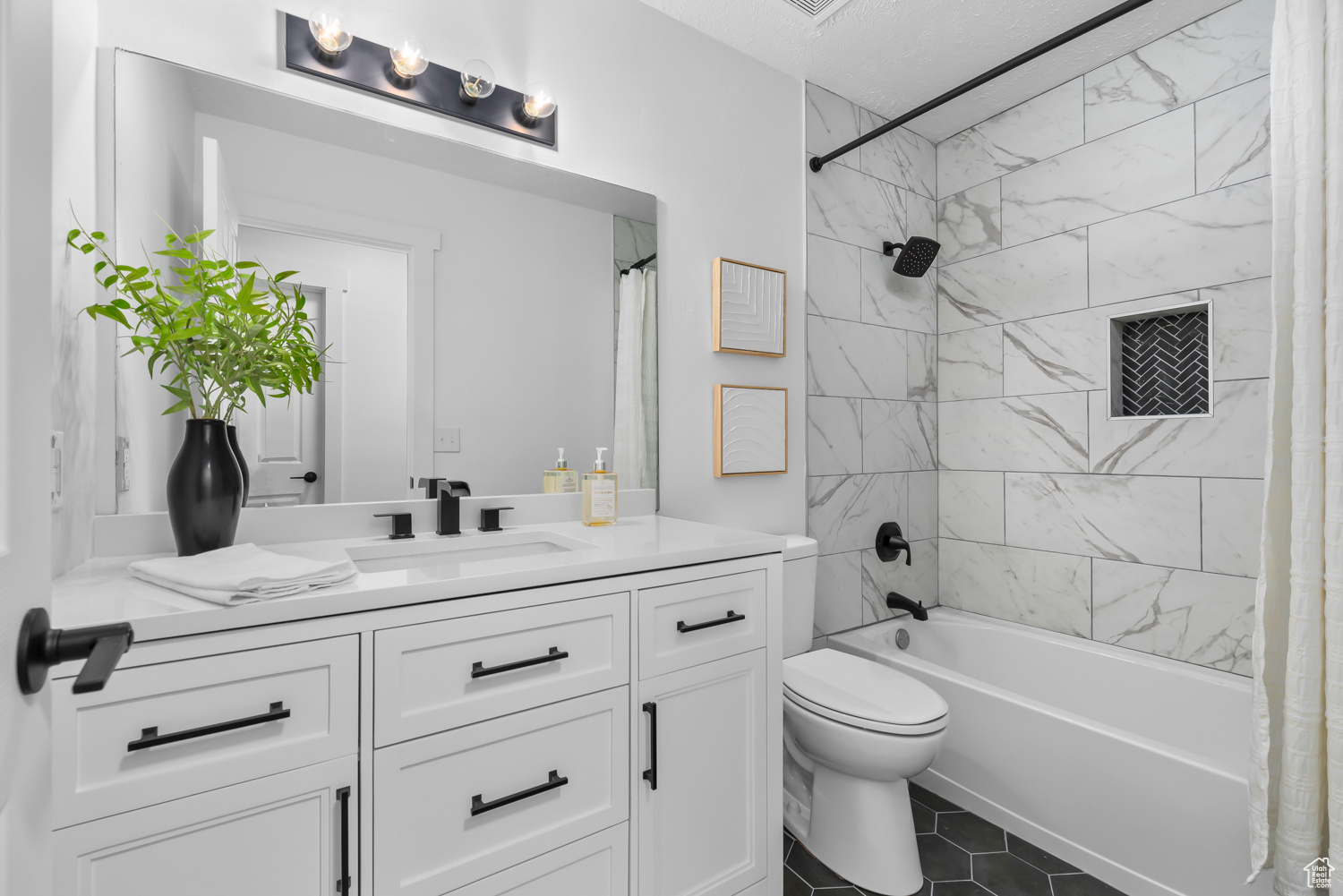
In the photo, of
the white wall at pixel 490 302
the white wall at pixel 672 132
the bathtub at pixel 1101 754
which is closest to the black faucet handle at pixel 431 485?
the white wall at pixel 490 302

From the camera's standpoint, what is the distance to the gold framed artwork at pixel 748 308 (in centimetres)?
204

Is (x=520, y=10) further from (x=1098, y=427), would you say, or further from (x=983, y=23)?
(x=1098, y=427)

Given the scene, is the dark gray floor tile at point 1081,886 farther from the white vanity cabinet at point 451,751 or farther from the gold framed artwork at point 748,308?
the gold framed artwork at point 748,308

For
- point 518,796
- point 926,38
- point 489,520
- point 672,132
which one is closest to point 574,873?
point 518,796

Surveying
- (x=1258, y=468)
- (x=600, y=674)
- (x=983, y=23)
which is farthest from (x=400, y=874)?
(x=983, y=23)

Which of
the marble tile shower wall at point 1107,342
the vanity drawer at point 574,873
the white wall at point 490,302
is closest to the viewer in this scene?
the vanity drawer at point 574,873

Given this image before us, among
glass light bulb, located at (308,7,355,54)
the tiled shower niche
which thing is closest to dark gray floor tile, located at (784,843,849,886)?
the tiled shower niche

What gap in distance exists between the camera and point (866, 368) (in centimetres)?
252

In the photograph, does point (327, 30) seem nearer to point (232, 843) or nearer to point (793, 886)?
point (232, 843)

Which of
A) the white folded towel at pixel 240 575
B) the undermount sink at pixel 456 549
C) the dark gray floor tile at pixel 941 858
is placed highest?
the white folded towel at pixel 240 575

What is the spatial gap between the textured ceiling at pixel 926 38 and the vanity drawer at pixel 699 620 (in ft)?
5.64

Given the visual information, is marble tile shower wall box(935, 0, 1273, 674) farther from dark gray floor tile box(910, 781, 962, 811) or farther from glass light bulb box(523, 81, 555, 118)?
glass light bulb box(523, 81, 555, 118)

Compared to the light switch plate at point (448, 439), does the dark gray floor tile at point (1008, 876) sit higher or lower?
lower

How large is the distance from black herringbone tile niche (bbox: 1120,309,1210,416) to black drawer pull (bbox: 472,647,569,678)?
2.14 metres
